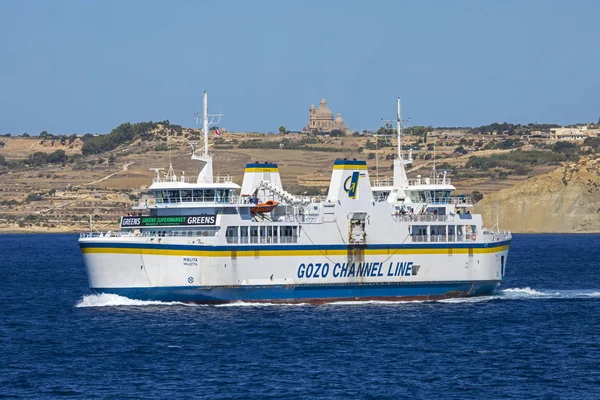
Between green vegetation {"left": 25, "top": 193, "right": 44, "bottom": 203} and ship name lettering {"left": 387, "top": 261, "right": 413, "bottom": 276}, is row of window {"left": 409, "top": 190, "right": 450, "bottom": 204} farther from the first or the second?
green vegetation {"left": 25, "top": 193, "right": 44, "bottom": 203}

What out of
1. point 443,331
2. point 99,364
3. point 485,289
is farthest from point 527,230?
point 99,364

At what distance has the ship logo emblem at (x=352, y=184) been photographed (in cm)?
5534

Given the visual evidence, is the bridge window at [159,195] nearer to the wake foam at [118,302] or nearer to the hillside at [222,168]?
the wake foam at [118,302]

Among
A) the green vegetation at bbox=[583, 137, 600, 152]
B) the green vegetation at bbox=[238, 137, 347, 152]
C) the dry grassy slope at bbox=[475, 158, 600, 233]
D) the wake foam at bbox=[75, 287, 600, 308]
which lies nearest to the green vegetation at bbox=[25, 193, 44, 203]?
the green vegetation at bbox=[238, 137, 347, 152]

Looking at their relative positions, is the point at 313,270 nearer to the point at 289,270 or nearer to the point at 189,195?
the point at 289,270

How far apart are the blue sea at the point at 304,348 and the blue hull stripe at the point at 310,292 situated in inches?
20.0

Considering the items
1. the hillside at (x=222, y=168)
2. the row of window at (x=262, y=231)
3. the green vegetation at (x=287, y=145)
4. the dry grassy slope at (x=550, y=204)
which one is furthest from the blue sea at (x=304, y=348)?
the green vegetation at (x=287, y=145)

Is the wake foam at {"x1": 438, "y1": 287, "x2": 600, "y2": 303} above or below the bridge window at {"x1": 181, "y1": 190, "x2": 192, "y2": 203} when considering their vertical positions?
below

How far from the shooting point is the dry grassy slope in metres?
148

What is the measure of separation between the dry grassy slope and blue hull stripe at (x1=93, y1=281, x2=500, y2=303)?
9182 cm

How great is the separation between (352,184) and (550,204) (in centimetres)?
9807

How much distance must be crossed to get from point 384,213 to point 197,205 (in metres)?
8.92

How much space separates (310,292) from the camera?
54.1 m

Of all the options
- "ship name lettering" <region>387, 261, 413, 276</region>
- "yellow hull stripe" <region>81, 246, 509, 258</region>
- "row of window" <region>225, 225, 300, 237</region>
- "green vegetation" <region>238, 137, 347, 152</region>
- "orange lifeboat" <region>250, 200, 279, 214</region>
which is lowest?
"ship name lettering" <region>387, 261, 413, 276</region>
